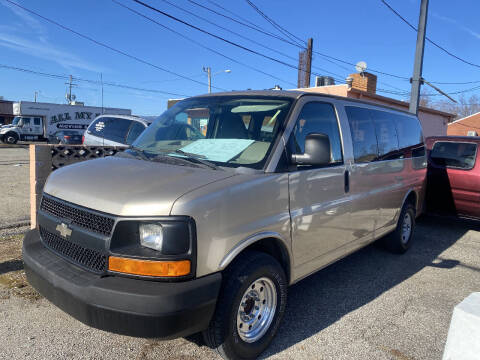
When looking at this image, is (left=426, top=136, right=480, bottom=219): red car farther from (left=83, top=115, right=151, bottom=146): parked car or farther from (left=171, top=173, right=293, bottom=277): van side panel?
(left=83, top=115, right=151, bottom=146): parked car

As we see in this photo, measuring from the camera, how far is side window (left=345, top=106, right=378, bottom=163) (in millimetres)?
3961

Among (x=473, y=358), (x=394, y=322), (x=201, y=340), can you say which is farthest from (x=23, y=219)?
(x=473, y=358)

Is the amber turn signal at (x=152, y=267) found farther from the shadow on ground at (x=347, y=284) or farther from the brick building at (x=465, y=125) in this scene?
the brick building at (x=465, y=125)

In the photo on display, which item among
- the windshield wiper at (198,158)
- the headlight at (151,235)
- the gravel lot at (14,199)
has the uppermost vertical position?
the windshield wiper at (198,158)

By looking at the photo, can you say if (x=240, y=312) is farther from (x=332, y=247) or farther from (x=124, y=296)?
(x=332, y=247)

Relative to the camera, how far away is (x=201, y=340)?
3.00 metres

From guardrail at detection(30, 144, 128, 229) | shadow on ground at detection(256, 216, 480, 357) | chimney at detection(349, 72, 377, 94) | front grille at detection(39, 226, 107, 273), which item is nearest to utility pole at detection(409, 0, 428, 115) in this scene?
shadow on ground at detection(256, 216, 480, 357)

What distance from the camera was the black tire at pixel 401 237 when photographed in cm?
537

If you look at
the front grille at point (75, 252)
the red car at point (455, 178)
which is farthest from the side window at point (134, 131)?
the red car at point (455, 178)

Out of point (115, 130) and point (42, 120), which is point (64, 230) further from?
point (42, 120)

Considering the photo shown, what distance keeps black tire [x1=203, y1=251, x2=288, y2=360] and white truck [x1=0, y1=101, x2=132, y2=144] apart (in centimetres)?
3075

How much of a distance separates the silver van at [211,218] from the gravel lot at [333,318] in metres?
0.54

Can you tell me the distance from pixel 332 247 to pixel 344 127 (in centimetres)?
123

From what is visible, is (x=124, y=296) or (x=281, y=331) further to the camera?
(x=281, y=331)
